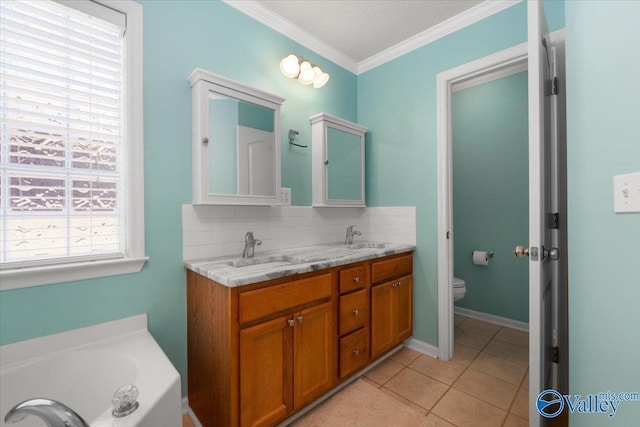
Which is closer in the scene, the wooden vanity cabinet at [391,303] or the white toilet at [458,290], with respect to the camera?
the wooden vanity cabinet at [391,303]

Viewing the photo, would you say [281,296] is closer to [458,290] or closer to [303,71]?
[303,71]

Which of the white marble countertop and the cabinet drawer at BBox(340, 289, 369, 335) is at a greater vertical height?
the white marble countertop

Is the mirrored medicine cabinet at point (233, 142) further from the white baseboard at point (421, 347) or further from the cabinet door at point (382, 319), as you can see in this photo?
the white baseboard at point (421, 347)

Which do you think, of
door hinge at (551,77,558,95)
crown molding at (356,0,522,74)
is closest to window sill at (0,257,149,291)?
door hinge at (551,77,558,95)

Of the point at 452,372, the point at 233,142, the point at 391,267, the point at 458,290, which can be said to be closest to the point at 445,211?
the point at 391,267

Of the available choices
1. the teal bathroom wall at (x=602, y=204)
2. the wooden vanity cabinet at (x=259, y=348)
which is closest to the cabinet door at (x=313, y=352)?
the wooden vanity cabinet at (x=259, y=348)

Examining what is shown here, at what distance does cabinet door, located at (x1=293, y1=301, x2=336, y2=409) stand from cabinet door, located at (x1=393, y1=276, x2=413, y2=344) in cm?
73

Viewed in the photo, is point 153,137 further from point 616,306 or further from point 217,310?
point 616,306

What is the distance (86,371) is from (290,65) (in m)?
2.18

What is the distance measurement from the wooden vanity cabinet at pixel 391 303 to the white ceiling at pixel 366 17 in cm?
184

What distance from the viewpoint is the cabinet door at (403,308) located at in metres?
2.23

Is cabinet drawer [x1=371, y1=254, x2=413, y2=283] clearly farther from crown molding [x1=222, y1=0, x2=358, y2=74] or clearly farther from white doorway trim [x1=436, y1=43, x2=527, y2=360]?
crown molding [x1=222, y1=0, x2=358, y2=74]

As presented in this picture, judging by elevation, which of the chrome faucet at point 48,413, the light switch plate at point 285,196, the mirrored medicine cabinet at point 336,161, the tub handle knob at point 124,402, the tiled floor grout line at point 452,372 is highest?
the mirrored medicine cabinet at point 336,161

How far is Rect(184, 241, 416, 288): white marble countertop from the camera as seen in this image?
4.30 ft
